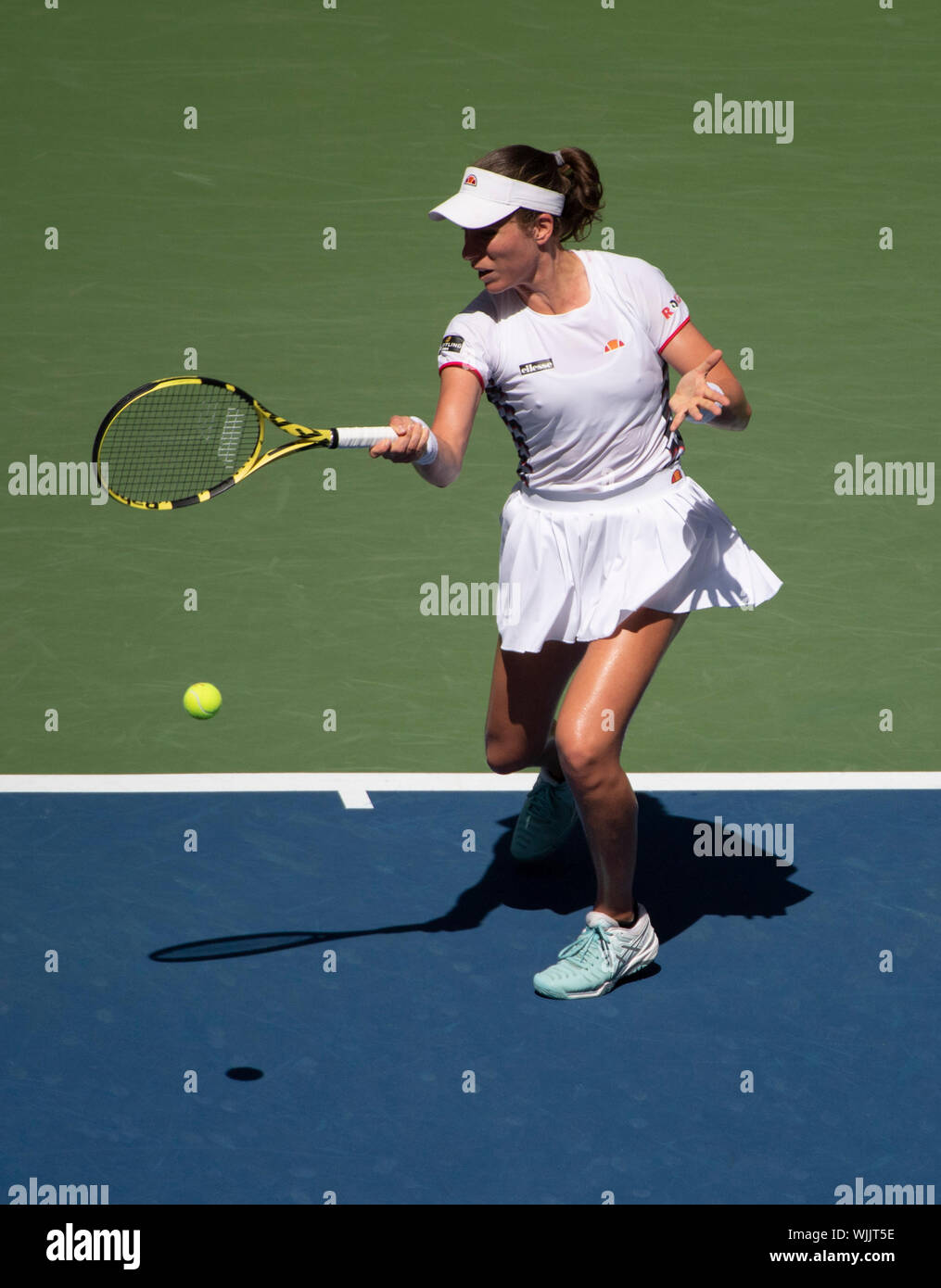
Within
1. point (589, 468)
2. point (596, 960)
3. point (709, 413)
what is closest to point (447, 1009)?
point (596, 960)

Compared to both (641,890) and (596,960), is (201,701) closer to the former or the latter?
(641,890)

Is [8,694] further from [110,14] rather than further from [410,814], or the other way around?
[110,14]

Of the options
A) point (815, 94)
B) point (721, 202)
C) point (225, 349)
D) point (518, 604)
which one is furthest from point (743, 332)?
point (518, 604)

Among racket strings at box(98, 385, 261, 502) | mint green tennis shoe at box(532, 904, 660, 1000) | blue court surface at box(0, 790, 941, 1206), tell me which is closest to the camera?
blue court surface at box(0, 790, 941, 1206)

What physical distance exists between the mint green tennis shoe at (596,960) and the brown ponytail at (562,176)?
163cm

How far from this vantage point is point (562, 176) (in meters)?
3.98

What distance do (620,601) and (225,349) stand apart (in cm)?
237

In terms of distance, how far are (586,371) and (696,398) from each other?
0.38 m

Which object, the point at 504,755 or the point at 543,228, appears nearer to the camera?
the point at 543,228

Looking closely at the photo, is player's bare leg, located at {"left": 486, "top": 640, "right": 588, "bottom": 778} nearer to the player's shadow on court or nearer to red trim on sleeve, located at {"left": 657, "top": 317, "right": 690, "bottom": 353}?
the player's shadow on court

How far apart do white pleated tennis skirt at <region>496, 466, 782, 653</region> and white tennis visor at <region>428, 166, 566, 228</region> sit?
69 centimetres

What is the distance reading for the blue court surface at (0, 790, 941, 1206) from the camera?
3301 millimetres

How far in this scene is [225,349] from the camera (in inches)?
229
